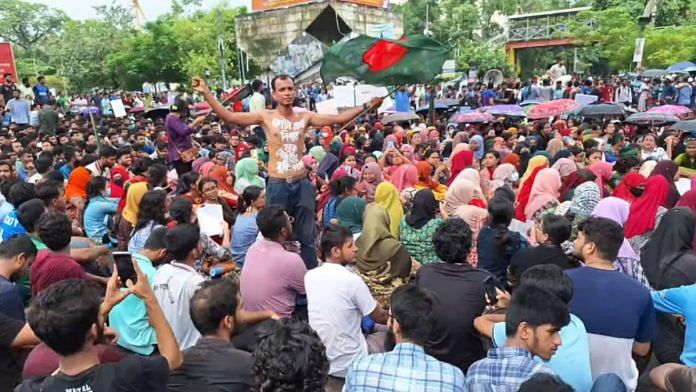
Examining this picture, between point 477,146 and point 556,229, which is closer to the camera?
point 556,229

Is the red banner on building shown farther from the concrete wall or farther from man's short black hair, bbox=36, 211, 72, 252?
man's short black hair, bbox=36, 211, 72, 252

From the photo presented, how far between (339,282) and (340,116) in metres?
2.03

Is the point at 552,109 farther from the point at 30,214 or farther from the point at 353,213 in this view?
the point at 30,214

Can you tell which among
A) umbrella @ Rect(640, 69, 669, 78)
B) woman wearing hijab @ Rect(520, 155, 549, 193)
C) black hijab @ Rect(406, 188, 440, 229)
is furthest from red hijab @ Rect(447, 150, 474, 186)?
umbrella @ Rect(640, 69, 669, 78)

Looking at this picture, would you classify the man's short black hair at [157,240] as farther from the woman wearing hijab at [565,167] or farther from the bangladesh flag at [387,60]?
the woman wearing hijab at [565,167]

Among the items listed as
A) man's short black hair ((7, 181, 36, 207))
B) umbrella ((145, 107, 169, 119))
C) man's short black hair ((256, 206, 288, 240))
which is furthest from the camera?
umbrella ((145, 107, 169, 119))

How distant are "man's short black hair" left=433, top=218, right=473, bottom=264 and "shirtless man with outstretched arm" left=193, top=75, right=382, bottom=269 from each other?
5.94 feet

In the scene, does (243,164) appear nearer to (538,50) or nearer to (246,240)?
(246,240)

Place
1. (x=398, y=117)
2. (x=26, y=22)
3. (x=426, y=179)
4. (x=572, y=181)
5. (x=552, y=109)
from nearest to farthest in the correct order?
(x=572, y=181) → (x=426, y=179) → (x=552, y=109) → (x=398, y=117) → (x=26, y=22)

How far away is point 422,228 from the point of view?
5.01 meters

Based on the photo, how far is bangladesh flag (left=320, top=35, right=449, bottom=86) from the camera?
6.44m

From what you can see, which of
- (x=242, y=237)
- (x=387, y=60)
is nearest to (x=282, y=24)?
(x=387, y=60)

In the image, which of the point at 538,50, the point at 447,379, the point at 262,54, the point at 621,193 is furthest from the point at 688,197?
the point at 538,50

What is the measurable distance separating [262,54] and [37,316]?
3059cm
